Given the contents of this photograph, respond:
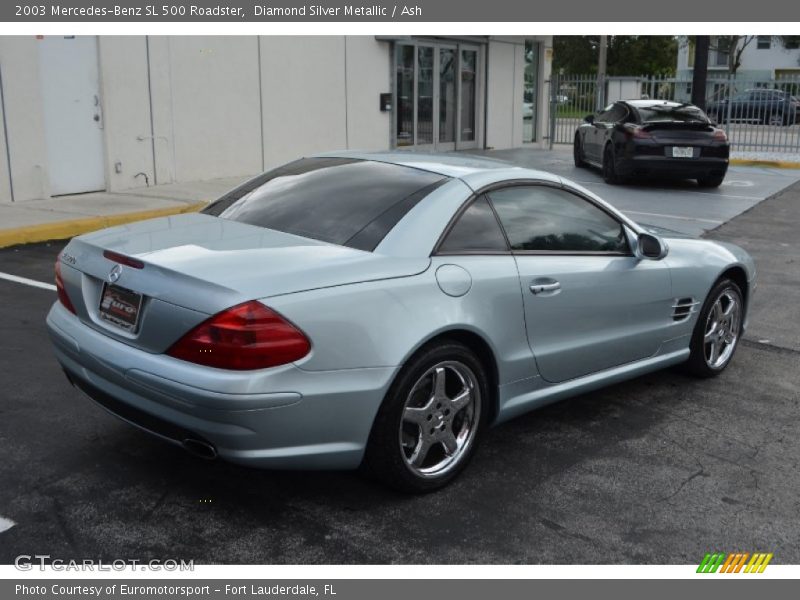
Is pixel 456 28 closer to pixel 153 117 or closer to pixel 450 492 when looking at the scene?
pixel 153 117

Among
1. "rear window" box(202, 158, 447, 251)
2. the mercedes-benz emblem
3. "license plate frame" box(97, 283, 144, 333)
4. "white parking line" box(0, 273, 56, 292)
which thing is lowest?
"white parking line" box(0, 273, 56, 292)

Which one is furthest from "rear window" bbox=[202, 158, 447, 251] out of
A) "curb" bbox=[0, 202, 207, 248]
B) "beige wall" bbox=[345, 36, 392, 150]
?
"beige wall" bbox=[345, 36, 392, 150]

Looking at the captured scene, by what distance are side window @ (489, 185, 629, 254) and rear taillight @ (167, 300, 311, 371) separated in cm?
144

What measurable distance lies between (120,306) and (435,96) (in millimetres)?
16814

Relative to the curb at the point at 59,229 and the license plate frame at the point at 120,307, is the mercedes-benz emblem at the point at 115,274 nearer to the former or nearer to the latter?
the license plate frame at the point at 120,307

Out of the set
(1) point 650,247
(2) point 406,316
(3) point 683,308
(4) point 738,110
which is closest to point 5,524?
(2) point 406,316

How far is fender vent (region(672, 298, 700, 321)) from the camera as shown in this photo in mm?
5262

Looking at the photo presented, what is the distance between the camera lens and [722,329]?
580cm

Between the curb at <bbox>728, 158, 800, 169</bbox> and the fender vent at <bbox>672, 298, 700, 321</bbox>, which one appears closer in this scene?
the fender vent at <bbox>672, 298, 700, 321</bbox>

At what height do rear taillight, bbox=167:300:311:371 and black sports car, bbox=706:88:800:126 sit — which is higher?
black sports car, bbox=706:88:800:126

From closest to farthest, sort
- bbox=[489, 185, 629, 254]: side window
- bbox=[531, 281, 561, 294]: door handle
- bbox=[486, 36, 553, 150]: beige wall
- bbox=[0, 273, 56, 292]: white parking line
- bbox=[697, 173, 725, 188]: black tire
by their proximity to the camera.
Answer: bbox=[531, 281, 561, 294]: door handle < bbox=[489, 185, 629, 254]: side window < bbox=[0, 273, 56, 292]: white parking line < bbox=[697, 173, 725, 188]: black tire < bbox=[486, 36, 553, 150]: beige wall

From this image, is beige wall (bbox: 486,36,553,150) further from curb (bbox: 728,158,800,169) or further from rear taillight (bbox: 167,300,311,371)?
rear taillight (bbox: 167,300,311,371)

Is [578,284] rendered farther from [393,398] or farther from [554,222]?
[393,398]

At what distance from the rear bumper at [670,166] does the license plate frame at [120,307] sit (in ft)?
41.8
